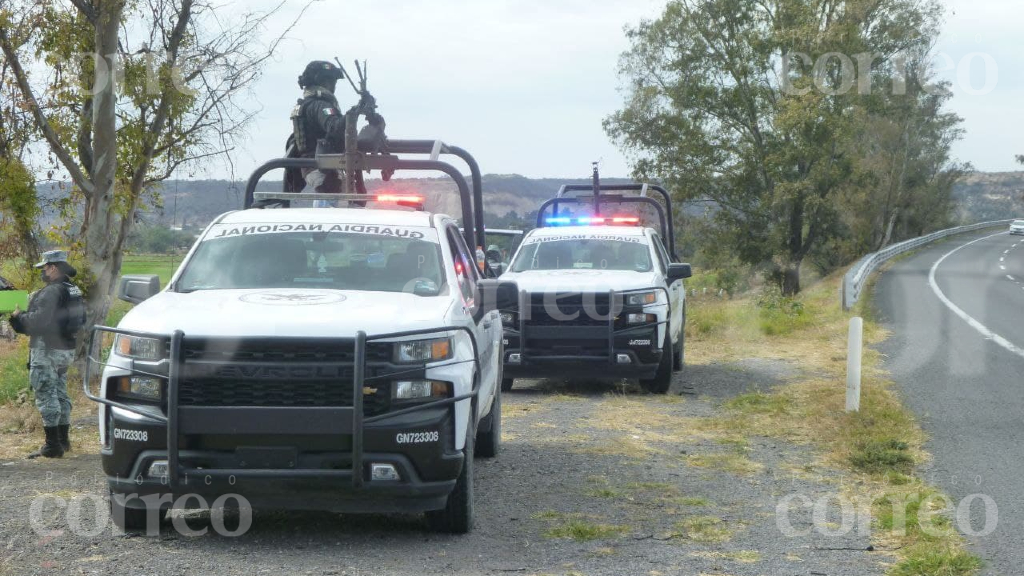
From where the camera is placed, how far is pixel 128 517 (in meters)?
6.12

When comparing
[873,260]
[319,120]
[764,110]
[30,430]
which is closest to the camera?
[319,120]

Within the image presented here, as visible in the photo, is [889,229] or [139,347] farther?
[889,229]

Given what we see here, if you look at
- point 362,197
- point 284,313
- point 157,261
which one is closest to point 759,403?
point 362,197

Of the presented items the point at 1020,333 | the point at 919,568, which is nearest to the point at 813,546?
the point at 919,568

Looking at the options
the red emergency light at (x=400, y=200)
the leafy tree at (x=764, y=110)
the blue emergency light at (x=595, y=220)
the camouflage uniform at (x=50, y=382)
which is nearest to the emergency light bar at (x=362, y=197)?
the red emergency light at (x=400, y=200)

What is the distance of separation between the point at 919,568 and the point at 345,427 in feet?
9.10

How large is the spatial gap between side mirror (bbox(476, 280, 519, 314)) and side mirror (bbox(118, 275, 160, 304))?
6.15 feet

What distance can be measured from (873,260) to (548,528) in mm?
36361

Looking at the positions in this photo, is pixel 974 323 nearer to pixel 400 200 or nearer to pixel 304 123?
pixel 304 123

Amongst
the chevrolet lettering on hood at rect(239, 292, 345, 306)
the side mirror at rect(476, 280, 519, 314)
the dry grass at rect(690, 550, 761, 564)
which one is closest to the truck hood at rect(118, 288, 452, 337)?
the chevrolet lettering on hood at rect(239, 292, 345, 306)

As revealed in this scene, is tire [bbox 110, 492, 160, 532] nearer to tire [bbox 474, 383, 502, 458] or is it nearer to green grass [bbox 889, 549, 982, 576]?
tire [bbox 474, 383, 502, 458]

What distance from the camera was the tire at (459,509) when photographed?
245 inches

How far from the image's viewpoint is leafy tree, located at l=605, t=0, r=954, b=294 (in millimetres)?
43156

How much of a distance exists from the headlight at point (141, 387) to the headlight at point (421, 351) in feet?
3.76
